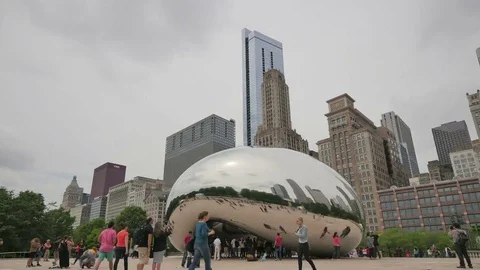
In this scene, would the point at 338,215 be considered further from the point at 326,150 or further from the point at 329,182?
the point at 326,150

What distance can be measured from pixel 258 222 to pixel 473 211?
10950 cm

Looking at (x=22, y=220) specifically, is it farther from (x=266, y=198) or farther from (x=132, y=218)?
(x=266, y=198)

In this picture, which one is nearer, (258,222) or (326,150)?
(258,222)

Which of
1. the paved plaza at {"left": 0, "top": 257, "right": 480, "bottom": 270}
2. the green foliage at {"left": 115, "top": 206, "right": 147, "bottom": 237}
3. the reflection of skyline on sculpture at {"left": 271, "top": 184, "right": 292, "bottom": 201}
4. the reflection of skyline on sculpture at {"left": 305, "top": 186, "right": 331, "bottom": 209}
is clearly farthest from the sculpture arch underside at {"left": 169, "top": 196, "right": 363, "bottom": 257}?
the green foliage at {"left": 115, "top": 206, "right": 147, "bottom": 237}

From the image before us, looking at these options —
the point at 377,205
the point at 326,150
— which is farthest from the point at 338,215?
the point at 326,150

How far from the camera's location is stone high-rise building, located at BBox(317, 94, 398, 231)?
114m

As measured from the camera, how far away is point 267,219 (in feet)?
57.9

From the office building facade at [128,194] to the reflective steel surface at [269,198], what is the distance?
150854 millimetres

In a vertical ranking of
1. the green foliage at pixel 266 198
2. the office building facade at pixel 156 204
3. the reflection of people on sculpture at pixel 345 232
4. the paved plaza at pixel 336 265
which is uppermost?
the office building facade at pixel 156 204

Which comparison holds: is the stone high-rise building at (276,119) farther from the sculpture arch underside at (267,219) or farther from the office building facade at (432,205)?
the sculpture arch underside at (267,219)

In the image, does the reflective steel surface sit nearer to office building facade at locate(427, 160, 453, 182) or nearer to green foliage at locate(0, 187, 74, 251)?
green foliage at locate(0, 187, 74, 251)

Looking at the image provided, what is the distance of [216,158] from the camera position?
20453 mm

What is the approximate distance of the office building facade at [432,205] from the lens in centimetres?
9919

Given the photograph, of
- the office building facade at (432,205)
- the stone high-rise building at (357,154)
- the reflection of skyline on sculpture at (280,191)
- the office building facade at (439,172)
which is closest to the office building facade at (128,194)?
the stone high-rise building at (357,154)
